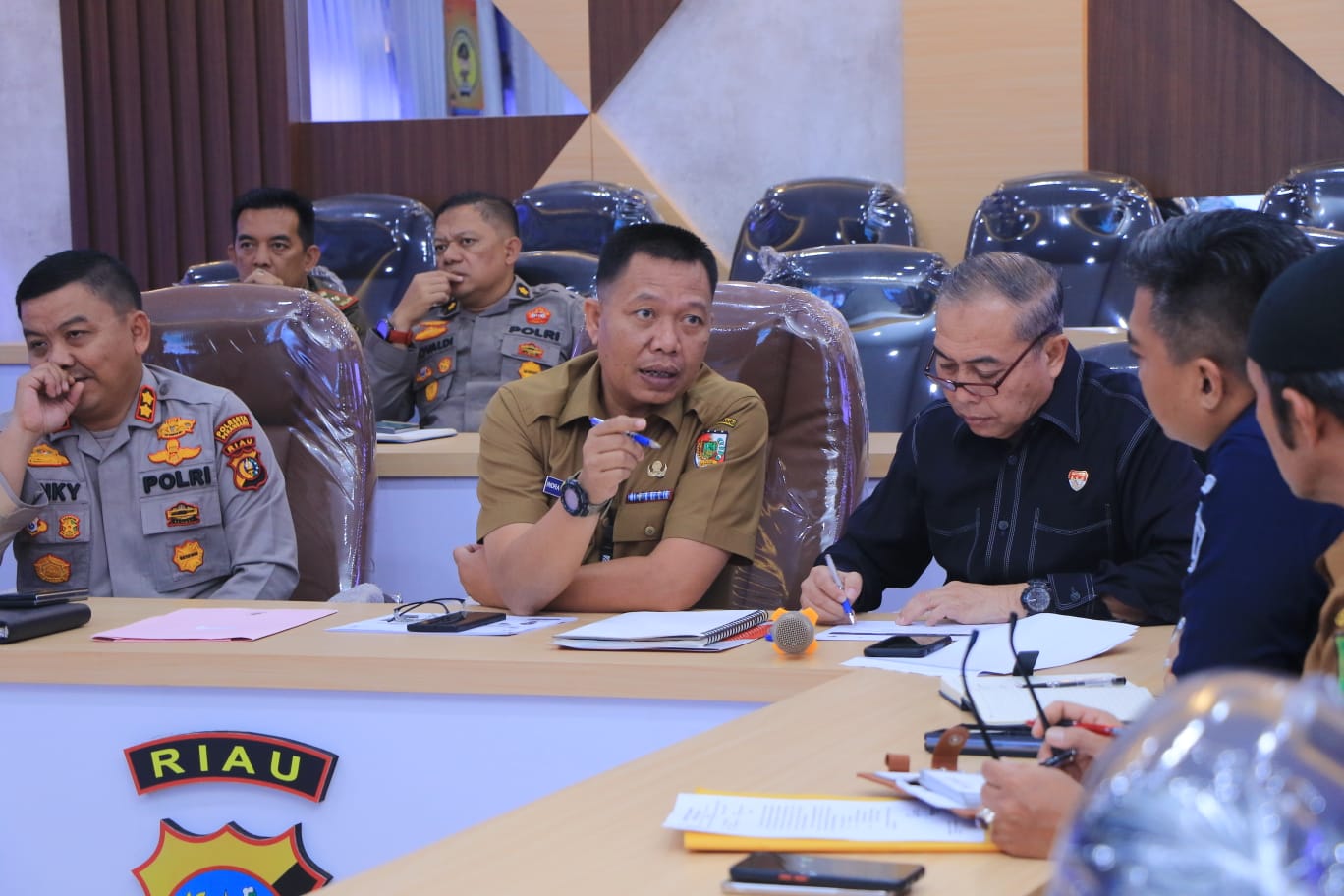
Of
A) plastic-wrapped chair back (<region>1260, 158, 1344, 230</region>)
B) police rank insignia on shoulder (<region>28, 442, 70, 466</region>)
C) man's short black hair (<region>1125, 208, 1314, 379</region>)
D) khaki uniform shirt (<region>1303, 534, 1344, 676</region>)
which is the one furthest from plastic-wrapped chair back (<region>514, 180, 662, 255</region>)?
khaki uniform shirt (<region>1303, 534, 1344, 676</region>)

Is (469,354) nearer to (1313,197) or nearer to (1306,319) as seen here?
(1313,197)

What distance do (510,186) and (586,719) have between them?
5.16 metres

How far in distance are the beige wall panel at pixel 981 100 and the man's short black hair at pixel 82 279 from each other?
414cm

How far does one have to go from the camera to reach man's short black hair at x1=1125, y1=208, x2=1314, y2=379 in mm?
1391

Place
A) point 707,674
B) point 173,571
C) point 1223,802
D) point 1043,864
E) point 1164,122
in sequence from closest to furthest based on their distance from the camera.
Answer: point 1223,802, point 1043,864, point 707,674, point 173,571, point 1164,122

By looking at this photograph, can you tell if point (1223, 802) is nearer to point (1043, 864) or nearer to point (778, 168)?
point (1043, 864)

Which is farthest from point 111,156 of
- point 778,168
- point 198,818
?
point 198,818

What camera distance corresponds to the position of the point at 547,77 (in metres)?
6.71

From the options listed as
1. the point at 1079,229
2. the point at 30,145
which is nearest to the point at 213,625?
the point at 1079,229

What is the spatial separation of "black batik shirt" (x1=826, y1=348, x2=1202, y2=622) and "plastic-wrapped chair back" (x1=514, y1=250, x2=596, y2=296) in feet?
7.76

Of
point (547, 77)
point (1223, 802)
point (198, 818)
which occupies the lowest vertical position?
point (198, 818)

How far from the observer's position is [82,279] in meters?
2.52

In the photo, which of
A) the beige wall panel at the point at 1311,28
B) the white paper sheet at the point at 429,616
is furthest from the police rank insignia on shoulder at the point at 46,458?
the beige wall panel at the point at 1311,28

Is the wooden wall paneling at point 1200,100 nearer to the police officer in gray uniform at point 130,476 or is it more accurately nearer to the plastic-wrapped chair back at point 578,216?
the plastic-wrapped chair back at point 578,216
